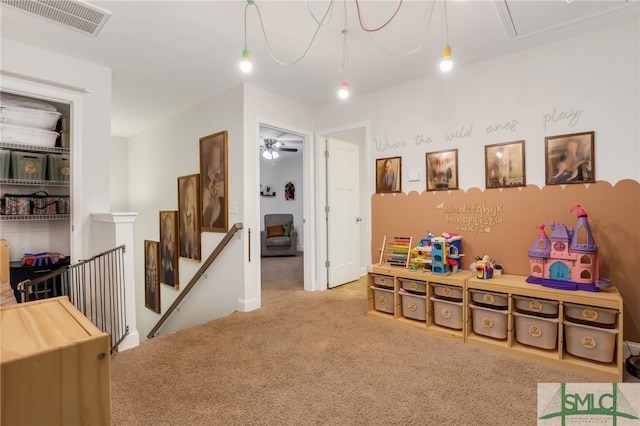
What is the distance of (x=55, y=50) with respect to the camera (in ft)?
9.29

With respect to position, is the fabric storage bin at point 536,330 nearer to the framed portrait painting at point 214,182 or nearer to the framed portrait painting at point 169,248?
the framed portrait painting at point 214,182

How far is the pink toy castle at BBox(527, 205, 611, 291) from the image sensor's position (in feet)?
7.55

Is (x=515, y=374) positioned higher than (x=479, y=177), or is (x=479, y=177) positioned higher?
(x=479, y=177)

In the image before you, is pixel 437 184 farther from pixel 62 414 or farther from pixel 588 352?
pixel 62 414

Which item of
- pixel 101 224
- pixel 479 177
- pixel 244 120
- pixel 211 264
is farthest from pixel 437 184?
pixel 101 224

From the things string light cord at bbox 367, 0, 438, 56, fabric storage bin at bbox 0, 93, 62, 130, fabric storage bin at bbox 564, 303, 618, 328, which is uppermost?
string light cord at bbox 367, 0, 438, 56

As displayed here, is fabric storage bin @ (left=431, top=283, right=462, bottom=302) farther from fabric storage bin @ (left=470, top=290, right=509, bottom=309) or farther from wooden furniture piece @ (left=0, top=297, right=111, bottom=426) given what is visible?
wooden furniture piece @ (left=0, top=297, right=111, bottom=426)

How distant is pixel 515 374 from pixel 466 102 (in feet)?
7.83

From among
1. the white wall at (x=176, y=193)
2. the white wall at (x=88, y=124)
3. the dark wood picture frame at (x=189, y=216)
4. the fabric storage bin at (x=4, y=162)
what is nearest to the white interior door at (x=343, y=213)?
the white wall at (x=176, y=193)

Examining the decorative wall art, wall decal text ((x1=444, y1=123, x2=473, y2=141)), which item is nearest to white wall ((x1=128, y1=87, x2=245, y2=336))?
wall decal text ((x1=444, y1=123, x2=473, y2=141))

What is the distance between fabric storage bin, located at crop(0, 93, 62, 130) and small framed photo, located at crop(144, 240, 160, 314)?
102 inches

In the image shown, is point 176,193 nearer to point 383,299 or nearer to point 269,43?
point 269,43

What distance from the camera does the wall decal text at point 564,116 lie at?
258cm

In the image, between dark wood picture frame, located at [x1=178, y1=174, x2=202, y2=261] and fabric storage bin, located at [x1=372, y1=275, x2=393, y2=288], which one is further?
dark wood picture frame, located at [x1=178, y1=174, x2=202, y2=261]
